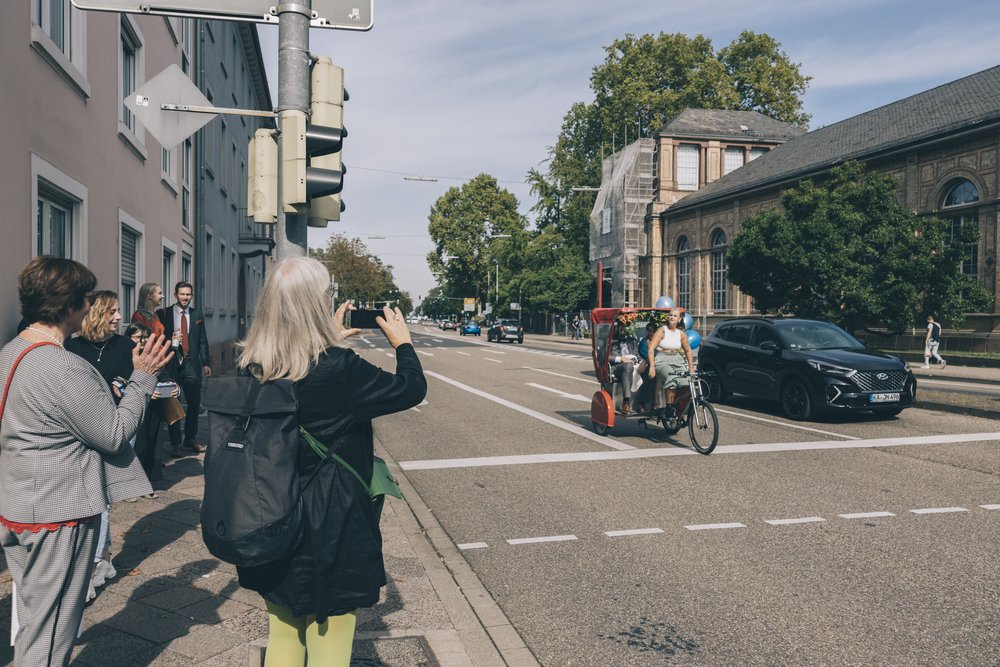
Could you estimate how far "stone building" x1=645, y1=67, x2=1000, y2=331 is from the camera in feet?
96.4

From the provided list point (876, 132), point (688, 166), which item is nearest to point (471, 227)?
point (688, 166)

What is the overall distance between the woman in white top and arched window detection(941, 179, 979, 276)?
940 inches

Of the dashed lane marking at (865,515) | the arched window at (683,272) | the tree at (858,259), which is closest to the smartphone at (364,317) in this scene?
the dashed lane marking at (865,515)

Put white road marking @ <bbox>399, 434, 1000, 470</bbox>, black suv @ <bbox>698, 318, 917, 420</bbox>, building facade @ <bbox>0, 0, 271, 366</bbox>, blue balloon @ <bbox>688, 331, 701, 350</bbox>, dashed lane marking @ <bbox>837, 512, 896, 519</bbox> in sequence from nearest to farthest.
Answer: dashed lane marking @ <bbox>837, 512, 896, 519</bbox> < building facade @ <bbox>0, 0, 271, 366</bbox> < white road marking @ <bbox>399, 434, 1000, 470</bbox> < black suv @ <bbox>698, 318, 917, 420</bbox> < blue balloon @ <bbox>688, 331, 701, 350</bbox>

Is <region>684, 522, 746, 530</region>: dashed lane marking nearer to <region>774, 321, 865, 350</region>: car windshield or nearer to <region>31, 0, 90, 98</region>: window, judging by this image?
<region>31, 0, 90, 98</region>: window

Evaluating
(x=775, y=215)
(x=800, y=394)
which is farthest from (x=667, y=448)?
(x=775, y=215)

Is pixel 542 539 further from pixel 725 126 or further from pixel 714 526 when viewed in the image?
pixel 725 126

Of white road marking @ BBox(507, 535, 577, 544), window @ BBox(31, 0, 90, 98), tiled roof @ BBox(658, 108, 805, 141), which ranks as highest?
tiled roof @ BBox(658, 108, 805, 141)

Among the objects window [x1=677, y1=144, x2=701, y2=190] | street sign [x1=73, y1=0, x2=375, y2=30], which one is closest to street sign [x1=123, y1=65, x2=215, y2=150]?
street sign [x1=73, y1=0, x2=375, y2=30]

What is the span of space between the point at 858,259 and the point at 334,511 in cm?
2395

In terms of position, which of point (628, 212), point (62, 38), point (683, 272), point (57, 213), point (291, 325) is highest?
point (628, 212)

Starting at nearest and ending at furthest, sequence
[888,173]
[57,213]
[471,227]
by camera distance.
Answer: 1. [57,213]
2. [888,173]
3. [471,227]

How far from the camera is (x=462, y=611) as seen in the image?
4266 millimetres

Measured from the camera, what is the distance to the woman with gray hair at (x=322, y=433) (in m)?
2.35
